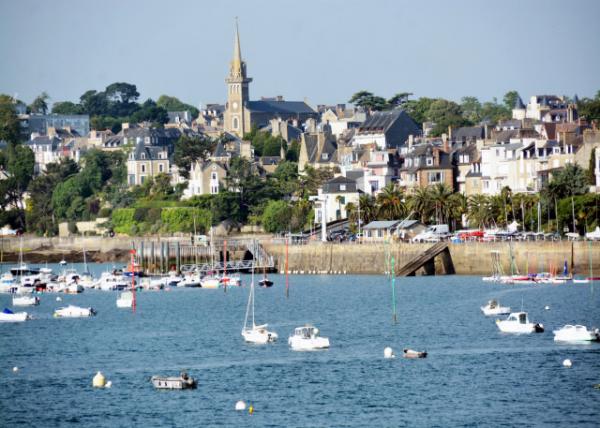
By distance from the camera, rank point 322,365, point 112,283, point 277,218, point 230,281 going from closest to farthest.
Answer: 1. point 322,365
2. point 230,281
3. point 112,283
4. point 277,218

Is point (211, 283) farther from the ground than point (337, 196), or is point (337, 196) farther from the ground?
point (337, 196)

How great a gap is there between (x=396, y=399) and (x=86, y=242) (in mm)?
107442

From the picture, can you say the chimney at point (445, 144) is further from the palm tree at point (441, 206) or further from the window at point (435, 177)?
the palm tree at point (441, 206)

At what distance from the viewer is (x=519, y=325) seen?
71500 mm

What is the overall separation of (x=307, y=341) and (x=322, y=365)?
4655mm

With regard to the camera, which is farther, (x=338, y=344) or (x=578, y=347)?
(x=338, y=344)

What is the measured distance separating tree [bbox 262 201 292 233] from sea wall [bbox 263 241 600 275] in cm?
1967

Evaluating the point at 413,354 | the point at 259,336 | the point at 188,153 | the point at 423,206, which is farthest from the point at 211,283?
the point at 188,153

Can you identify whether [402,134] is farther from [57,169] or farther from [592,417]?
[592,417]

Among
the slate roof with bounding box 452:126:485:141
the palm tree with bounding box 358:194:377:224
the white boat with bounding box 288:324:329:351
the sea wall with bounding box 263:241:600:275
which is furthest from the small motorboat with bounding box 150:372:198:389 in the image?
the slate roof with bounding box 452:126:485:141

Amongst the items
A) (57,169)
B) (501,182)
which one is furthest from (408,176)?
(57,169)

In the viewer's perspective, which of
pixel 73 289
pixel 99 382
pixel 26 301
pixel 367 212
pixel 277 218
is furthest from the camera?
pixel 277 218

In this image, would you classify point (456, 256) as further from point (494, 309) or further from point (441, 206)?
point (494, 309)

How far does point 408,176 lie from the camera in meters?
137
